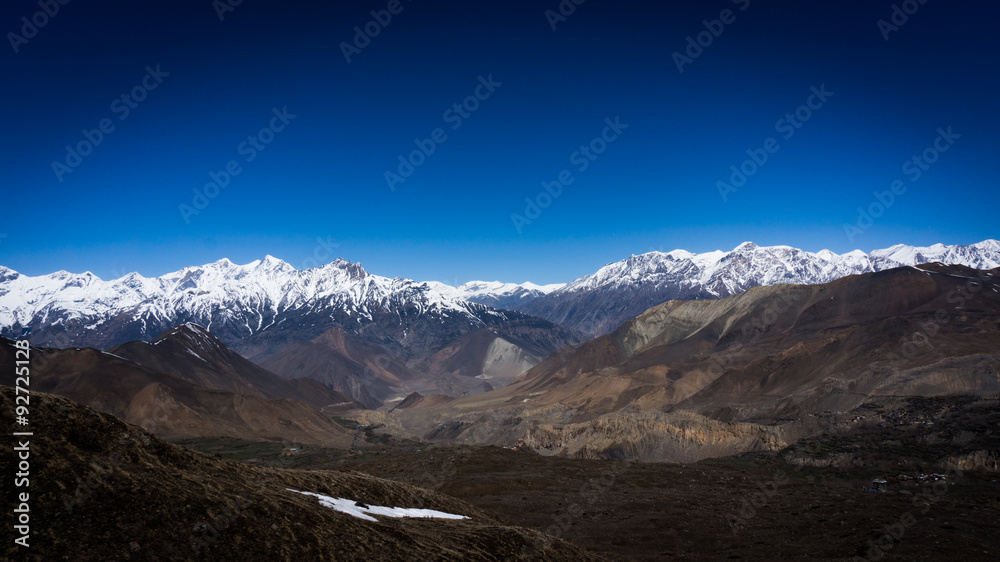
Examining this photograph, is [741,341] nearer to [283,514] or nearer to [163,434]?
[163,434]

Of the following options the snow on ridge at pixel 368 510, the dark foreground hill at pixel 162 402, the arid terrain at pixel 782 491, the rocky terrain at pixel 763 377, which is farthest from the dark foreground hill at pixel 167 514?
the dark foreground hill at pixel 162 402

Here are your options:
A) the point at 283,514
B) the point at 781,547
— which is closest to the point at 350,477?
the point at 283,514

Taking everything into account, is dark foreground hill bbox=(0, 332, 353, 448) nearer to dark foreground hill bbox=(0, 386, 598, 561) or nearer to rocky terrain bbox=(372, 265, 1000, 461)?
rocky terrain bbox=(372, 265, 1000, 461)

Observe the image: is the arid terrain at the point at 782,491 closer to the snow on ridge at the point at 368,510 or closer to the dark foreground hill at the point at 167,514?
the snow on ridge at the point at 368,510

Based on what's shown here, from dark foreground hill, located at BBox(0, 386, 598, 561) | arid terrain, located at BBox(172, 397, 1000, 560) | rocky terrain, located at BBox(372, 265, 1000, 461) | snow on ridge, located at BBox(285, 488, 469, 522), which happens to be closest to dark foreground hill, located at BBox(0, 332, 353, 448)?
rocky terrain, located at BBox(372, 265, 1000, 461)

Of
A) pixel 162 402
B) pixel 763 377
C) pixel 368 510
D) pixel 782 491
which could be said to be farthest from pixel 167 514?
pixel 763 377

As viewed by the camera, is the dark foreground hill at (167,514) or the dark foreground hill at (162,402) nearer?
the dark foreground hill at (167,514)

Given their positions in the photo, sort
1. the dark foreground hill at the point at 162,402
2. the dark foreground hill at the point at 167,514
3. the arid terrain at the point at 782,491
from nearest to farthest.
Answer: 1. the dark foreground hill at the point at 167,514
2. the arid terrain at the point at 782,491
3. the dark foreground hill at the point at 162,402

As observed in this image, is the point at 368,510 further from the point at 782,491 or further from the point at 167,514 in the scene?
the point at 782,491
